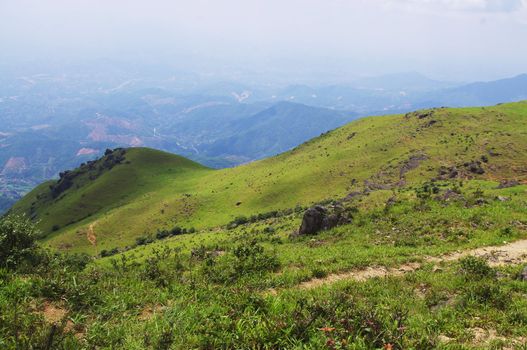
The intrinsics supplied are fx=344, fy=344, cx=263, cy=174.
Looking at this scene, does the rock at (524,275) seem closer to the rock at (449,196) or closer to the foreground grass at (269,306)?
the foreground grass at (269,306)

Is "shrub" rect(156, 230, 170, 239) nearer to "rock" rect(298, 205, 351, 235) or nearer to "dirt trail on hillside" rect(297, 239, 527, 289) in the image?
"rock" rect(298, 205, 351, 235)

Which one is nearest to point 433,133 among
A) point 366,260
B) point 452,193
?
point 452,193

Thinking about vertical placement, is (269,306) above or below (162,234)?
above

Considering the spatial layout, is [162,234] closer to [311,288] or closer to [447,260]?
[447,260]

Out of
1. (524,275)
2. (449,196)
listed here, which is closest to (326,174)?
(449,196)

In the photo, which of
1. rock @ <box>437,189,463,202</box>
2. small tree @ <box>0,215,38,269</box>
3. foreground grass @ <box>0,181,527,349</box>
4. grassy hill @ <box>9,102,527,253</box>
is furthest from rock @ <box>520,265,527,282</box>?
grassy hill @ <box>9,102,527,253</box>

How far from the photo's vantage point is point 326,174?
82312mm

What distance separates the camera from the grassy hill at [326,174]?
6844cm

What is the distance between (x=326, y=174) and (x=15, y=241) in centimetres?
7276

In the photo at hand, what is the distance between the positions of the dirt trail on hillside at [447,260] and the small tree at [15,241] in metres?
10.6

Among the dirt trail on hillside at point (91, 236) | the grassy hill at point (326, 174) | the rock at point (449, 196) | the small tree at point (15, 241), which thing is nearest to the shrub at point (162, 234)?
the grassy hill at point (326, 174)

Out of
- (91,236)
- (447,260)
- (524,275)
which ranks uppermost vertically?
(524,275)

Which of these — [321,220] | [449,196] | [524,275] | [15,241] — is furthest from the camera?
[449,196]

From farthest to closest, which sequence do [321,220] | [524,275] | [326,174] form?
[326,174]
[321,220]
[524,275]
